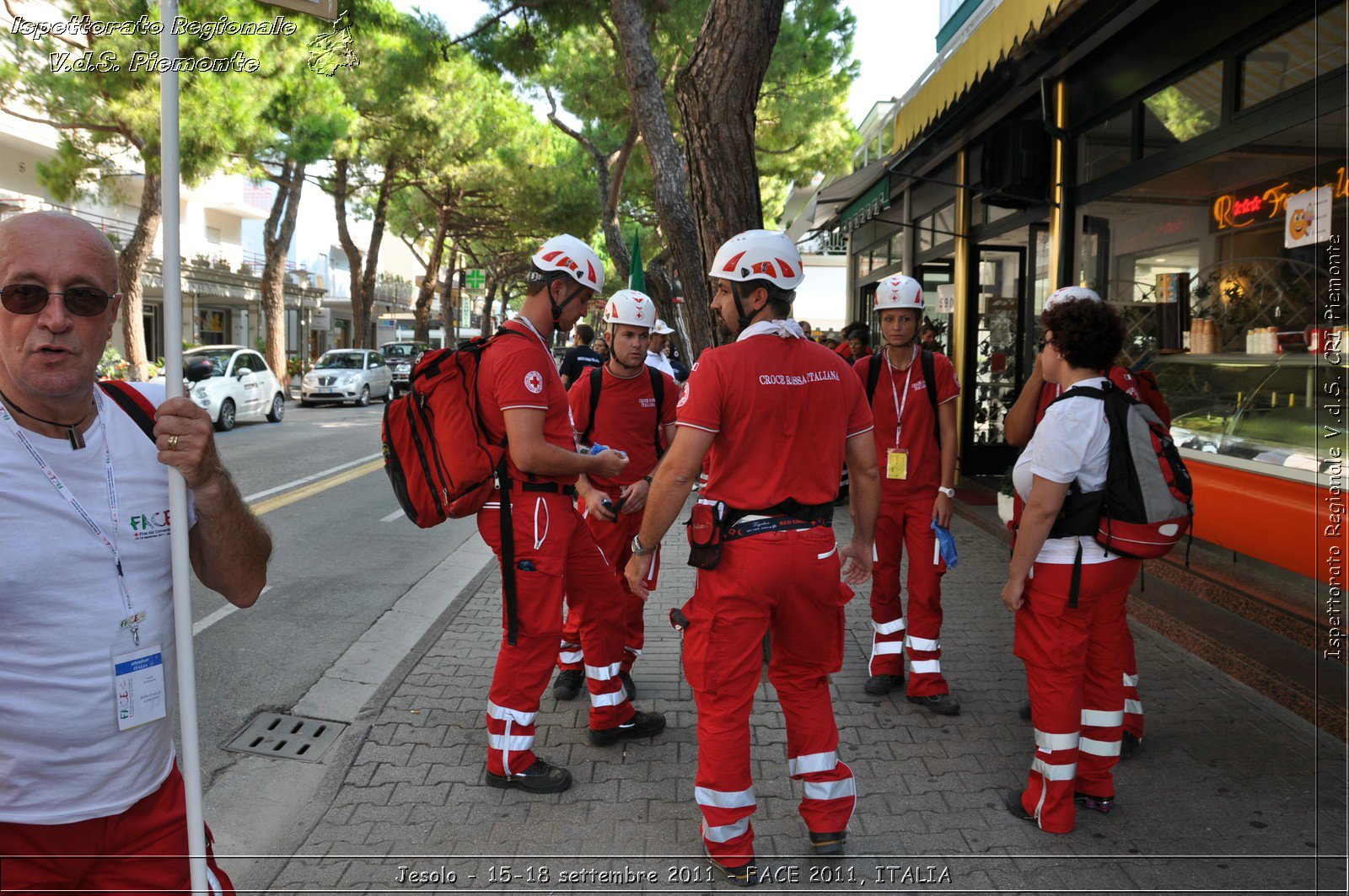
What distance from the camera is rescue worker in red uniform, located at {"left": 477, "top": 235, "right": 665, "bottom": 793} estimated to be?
143 inches

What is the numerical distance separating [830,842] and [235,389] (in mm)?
18540

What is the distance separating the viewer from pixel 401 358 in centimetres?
3734

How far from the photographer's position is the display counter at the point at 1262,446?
5152 millimetres

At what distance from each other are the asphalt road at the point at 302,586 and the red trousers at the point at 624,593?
4.89ft

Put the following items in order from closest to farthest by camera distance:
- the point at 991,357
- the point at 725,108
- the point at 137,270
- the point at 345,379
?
the point at 725,108 → the point at 991,357 → the point at 137,270 → the point at 345,379

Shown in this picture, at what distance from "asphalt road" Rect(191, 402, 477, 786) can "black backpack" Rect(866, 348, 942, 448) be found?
11.4 feet

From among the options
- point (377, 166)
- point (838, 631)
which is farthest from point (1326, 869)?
point (377, 166)

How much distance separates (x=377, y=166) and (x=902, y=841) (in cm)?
3217

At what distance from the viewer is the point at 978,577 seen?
7.40 meters

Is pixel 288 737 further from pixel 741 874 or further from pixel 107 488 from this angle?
pixel 107 488

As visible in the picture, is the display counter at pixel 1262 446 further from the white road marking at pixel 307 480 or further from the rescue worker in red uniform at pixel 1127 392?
the white road marking at pixel 307 480

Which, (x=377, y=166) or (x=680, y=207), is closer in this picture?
(x=680, y=207)

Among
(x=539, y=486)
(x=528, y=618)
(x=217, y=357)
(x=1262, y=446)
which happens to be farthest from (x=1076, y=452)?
(x=217, y=357)

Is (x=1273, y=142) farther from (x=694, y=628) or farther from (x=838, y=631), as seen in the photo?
(x=694, y=628)
